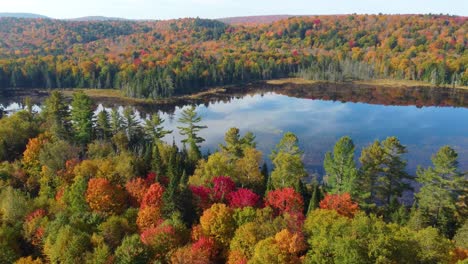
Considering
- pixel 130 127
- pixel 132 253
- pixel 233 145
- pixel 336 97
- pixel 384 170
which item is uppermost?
pixel 384 170

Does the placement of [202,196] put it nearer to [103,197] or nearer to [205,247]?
[205,247]

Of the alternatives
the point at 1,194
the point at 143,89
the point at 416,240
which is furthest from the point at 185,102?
the point at 416,240

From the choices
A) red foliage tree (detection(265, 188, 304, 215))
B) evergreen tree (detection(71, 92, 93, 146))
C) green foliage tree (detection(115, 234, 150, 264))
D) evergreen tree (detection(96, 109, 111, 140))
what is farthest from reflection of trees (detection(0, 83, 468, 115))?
green foliage tree (detection(115, 234, 150, 264))

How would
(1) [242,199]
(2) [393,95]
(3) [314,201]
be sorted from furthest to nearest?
(2) [393,95] → (1) [242,199] → (3) [314,201]


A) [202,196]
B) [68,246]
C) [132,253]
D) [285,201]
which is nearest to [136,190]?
[202,196]

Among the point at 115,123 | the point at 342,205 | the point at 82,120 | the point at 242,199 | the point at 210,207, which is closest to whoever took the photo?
the point at 342,205

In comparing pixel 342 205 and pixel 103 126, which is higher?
pixel 103 126
